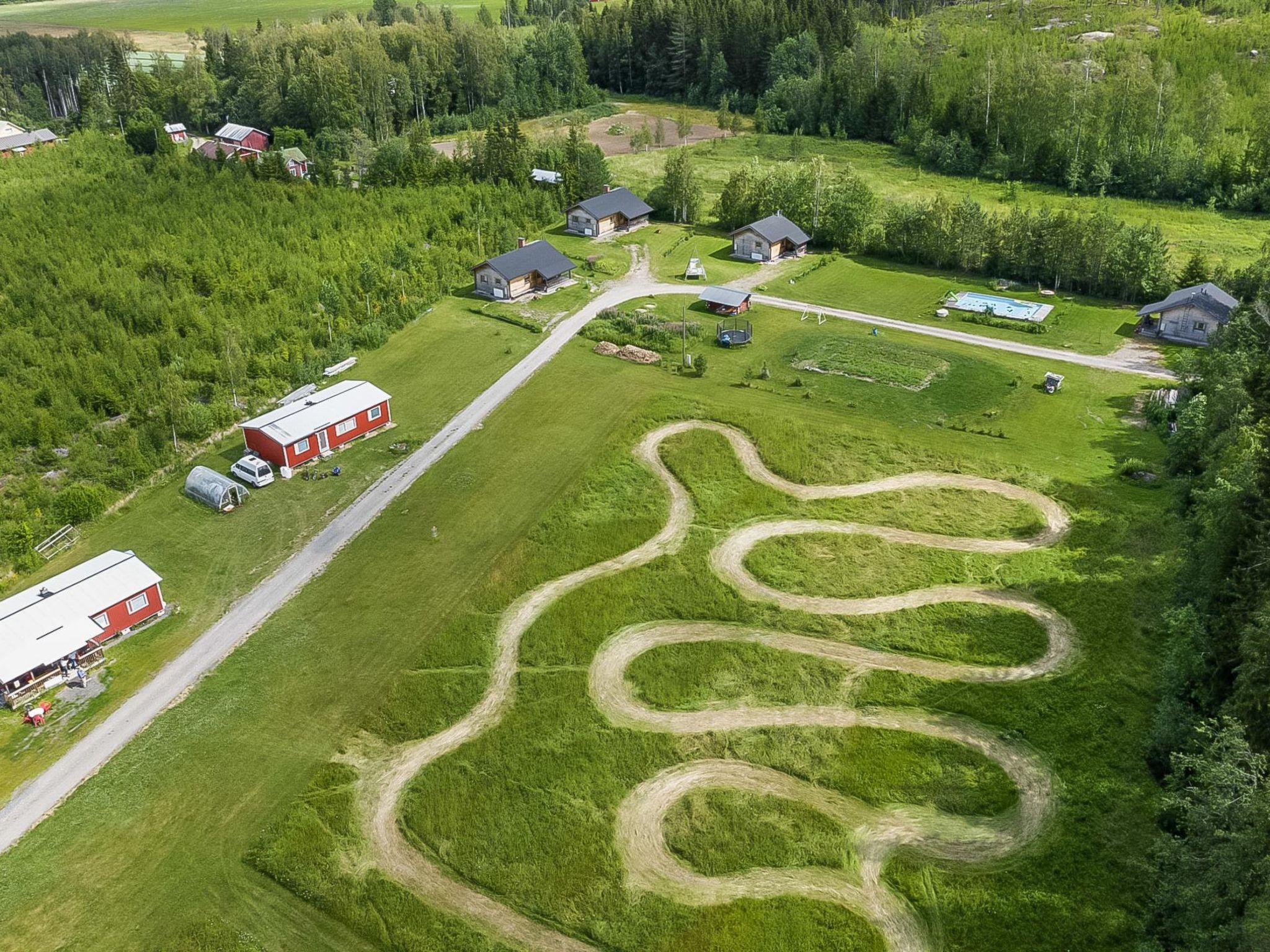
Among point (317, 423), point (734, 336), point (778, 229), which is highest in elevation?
point (778, 229)

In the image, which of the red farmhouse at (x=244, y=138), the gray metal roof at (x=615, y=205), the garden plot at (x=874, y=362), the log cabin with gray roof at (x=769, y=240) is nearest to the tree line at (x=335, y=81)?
the red farmhouse at (x=244, y=138)

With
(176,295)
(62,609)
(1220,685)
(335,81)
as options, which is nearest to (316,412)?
(62,609)

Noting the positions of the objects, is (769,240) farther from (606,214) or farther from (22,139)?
(22,139)

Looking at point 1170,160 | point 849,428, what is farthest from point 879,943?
point 1170,160

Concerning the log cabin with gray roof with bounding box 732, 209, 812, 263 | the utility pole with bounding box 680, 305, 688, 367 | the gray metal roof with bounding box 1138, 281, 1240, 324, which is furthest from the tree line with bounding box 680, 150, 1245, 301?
the utility pole with bounding box 680, 305, 688, 367

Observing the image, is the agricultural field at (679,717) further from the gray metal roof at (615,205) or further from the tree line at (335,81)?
the tree line at (335,81)

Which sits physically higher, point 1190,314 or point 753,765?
point 1190,314
